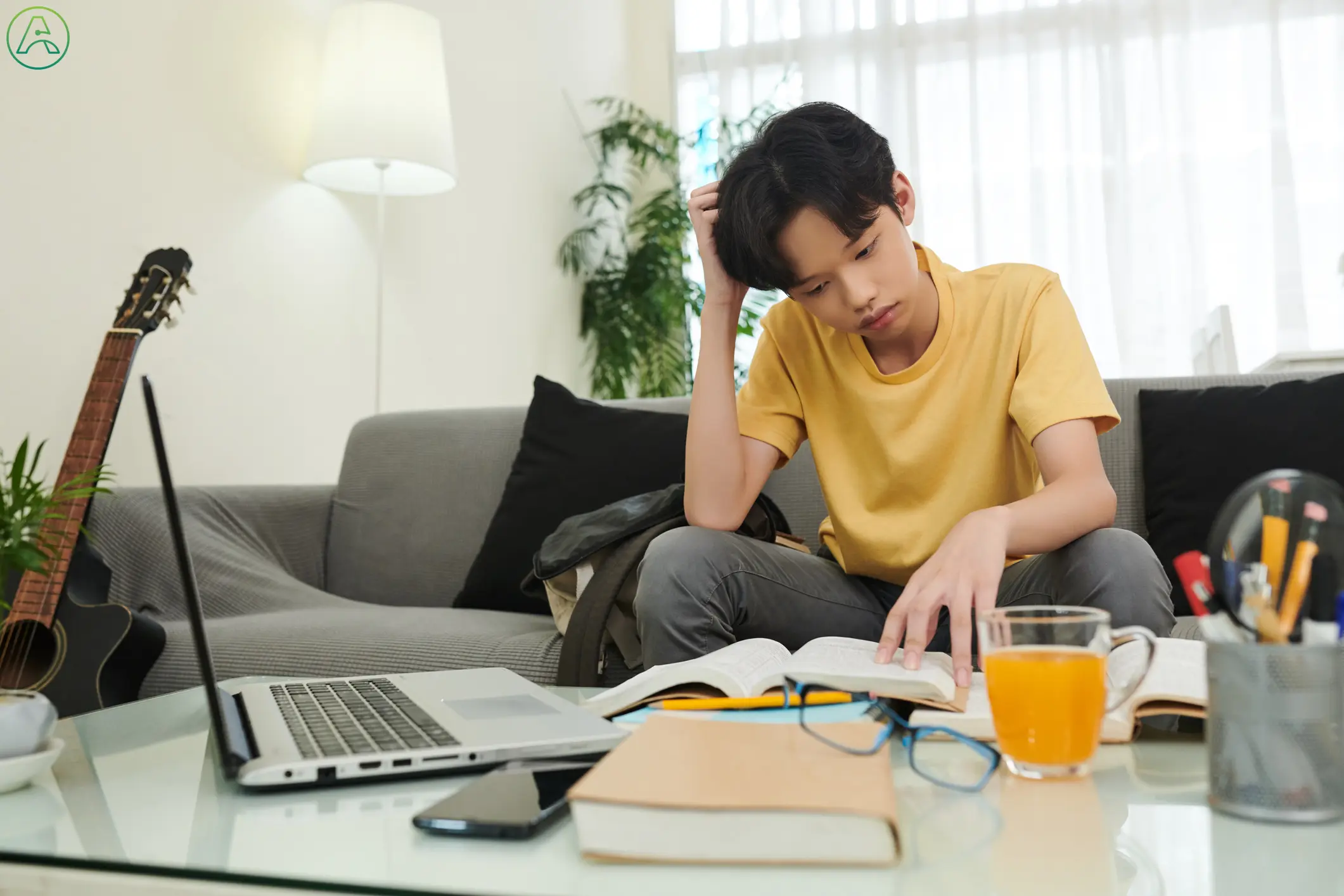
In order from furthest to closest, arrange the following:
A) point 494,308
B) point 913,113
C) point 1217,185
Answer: point 913,113, point 1217,185, point 494,308

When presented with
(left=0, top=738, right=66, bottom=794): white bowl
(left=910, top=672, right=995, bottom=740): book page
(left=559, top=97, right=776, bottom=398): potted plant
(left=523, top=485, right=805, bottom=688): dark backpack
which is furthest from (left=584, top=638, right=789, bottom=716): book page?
(left=559, top=97, right=776, bottom=398): potted plant

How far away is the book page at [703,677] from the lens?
2.56 feet

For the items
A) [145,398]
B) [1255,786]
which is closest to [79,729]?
[145,398]

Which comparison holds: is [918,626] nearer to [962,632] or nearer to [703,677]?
[962,632]

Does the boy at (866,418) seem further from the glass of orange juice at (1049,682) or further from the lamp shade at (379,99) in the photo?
the lamp shade at (379,99)

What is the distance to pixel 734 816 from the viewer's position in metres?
0.48

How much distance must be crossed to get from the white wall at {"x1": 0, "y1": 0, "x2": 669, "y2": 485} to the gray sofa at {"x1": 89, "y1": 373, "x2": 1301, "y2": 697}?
12.0 inches

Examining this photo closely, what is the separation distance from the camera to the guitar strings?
1412mm

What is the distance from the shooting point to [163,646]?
156 cm

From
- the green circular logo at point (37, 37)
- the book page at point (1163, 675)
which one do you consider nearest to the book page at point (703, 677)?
the book page at point (1163, 675)

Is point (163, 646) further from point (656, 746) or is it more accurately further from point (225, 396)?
point (656, 746)

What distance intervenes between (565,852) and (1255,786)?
1.08ft

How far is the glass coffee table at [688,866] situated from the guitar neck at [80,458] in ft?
2.73

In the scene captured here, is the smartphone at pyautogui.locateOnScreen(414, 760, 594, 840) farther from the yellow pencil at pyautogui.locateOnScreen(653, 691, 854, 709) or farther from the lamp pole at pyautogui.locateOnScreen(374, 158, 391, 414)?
the lamp pole at pyautogui.locateOnScreen(374, 158, 391, 414)
